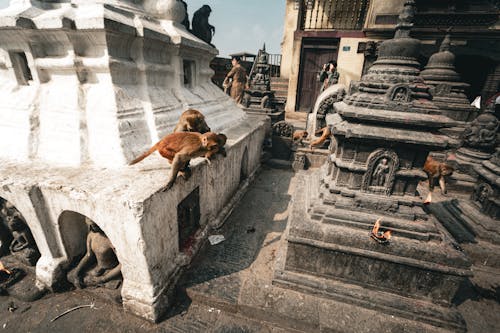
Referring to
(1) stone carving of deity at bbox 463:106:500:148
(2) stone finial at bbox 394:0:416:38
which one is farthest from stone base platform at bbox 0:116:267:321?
(1) stone carving of deity at bbox 463:106:500:148

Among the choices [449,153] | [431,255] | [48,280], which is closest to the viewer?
[431,255]

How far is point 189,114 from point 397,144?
3536 millimetres

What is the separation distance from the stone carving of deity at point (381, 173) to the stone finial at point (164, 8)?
5964 mm

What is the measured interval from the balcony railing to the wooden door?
108 centimetres

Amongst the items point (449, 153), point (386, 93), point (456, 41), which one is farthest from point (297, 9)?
point (386, 93)

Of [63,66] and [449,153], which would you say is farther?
[449,153]

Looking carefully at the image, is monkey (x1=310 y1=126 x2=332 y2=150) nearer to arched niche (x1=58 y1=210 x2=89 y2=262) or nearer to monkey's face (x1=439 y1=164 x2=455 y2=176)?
monkey's face (x1=439 y1=164 x2=455 y2=176)

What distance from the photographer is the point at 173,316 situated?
362 cm

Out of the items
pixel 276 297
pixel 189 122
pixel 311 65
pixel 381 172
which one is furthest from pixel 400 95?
pixel 311 65

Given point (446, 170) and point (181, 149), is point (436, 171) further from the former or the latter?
point (181, 149)

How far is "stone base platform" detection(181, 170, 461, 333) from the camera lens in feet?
11.5

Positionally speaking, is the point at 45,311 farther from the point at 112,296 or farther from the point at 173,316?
the point at 173,316

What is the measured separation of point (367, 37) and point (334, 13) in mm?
3586

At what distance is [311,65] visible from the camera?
1472cm
